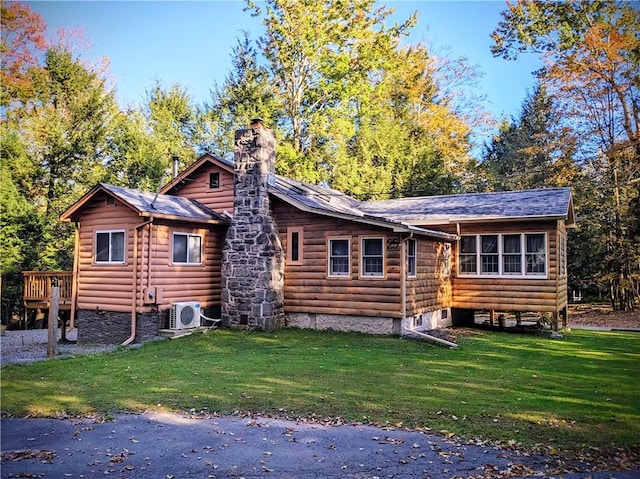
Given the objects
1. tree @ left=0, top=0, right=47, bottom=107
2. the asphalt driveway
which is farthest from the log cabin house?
the asphalt driveway

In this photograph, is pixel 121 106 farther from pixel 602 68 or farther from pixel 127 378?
pixel 602 68

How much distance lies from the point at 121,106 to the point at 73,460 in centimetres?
2607

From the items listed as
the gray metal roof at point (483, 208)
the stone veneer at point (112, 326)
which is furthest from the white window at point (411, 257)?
the stone veneer at point (112, 326)

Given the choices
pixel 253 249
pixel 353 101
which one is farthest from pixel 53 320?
pixel 353 101

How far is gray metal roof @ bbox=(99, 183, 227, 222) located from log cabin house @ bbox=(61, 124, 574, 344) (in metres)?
0.06

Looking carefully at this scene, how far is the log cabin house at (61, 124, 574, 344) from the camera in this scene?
14297 mm

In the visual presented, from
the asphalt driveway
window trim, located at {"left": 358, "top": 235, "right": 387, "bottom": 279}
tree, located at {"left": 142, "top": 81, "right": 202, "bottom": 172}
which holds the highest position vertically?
tree, located at {"left": 142, "top": 81, "right": 202, "bottom": 172}

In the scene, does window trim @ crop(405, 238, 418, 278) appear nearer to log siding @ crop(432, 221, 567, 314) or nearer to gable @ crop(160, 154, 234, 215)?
log siding @ crop(432, 221, 567, 314)

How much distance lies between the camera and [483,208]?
17312 millimetres

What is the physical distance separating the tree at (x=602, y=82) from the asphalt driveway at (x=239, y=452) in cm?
2218

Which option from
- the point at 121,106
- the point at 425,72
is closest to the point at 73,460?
the point at 121,106

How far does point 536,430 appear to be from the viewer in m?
6.28

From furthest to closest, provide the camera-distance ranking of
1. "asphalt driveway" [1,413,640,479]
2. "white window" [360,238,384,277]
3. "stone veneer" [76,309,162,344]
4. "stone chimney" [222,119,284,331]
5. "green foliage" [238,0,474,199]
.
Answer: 1. "green foliage" [238,0,474,199]
2. "stone chimney" [222,119,284,331]
3. "white window" [360,238,384,277]
4. "stone veneer" [76,309,162,344]
5. "asphalt driveway" [1,413,640,479]

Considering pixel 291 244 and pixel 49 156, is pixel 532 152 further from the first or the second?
pixel 49 156
